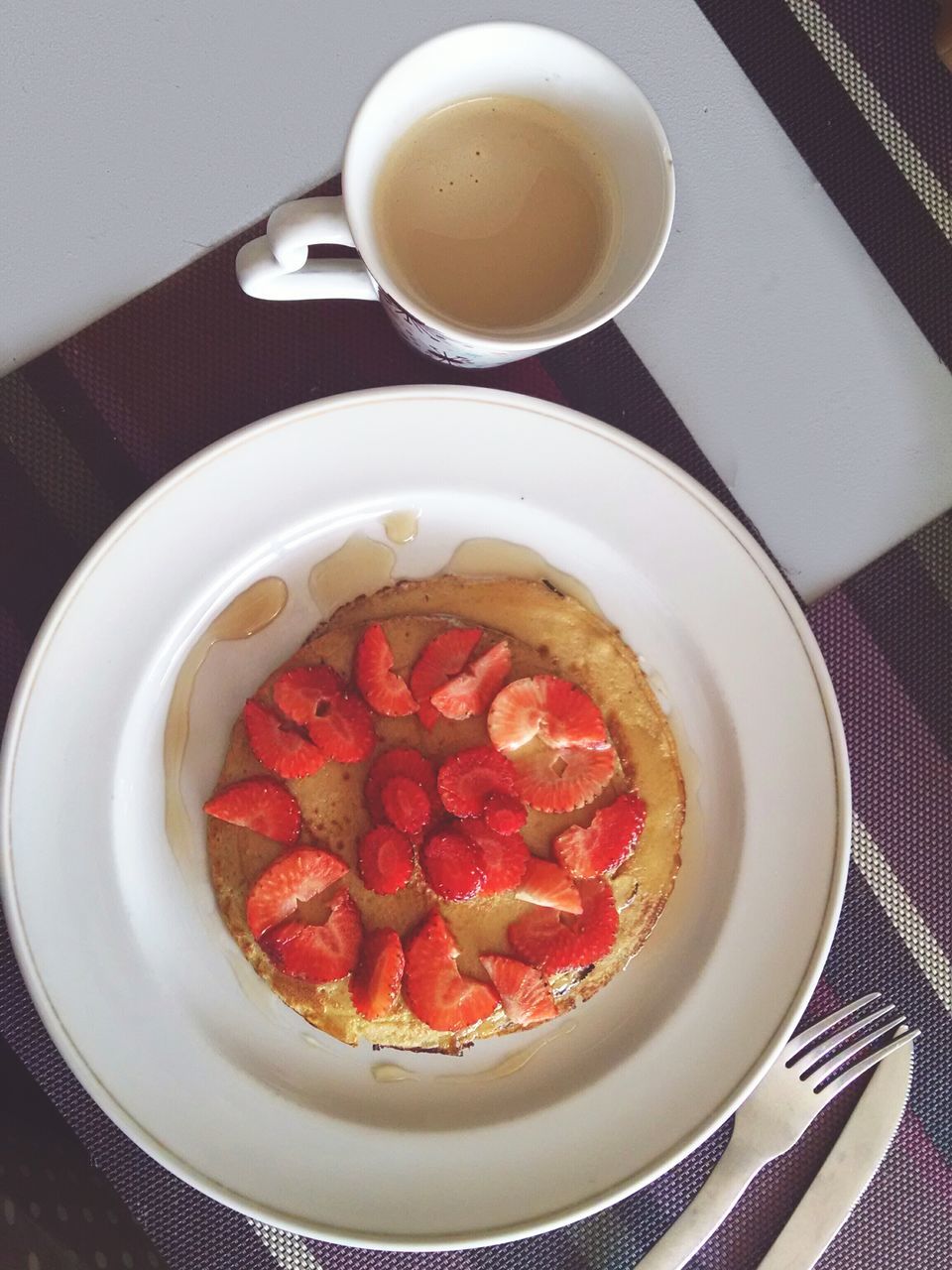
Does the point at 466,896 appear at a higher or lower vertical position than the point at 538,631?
lower

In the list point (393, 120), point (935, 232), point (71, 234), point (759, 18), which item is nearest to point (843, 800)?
point (935, 232)

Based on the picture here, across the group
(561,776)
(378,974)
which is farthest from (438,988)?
(561,776)

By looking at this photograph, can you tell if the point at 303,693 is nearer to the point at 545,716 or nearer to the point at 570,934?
the point at 545,716

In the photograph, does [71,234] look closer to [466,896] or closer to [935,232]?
[466,896]

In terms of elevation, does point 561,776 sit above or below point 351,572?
below

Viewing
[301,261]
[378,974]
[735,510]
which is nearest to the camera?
[301,261]

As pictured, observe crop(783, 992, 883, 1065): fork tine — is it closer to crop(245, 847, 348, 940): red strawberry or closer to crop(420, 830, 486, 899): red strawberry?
crop(420, 830, 486, 899): red strawberry
